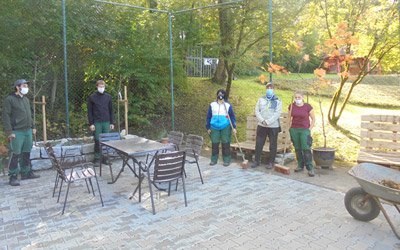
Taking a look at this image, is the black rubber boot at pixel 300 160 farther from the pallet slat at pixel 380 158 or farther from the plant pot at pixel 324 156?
the pallet slat at pixel 380 158

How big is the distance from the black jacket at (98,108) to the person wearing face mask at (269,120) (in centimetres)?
302

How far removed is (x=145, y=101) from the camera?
33.2 ft

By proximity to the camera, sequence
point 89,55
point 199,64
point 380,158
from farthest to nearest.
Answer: point 199,64 → point 89,55 → point 380,158

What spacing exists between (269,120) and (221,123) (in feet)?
3.16

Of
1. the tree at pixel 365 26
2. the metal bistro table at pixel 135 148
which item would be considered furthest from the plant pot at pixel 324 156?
the metal bistro table at pixel 135 148

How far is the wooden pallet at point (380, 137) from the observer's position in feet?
21.8

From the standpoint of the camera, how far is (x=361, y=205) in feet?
14.7

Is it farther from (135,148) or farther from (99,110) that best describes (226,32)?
(135,148)

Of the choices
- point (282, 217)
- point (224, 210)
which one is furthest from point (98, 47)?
point (282, 217)

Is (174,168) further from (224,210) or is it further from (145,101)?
(145,101)

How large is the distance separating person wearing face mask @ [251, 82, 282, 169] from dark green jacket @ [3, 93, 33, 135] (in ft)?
13.8

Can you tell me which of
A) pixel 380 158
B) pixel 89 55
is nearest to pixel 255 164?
pixel 380 158

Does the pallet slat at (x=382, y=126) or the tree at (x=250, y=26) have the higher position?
the tree at (x=250, y=26)

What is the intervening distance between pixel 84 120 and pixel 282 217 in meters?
6.51
